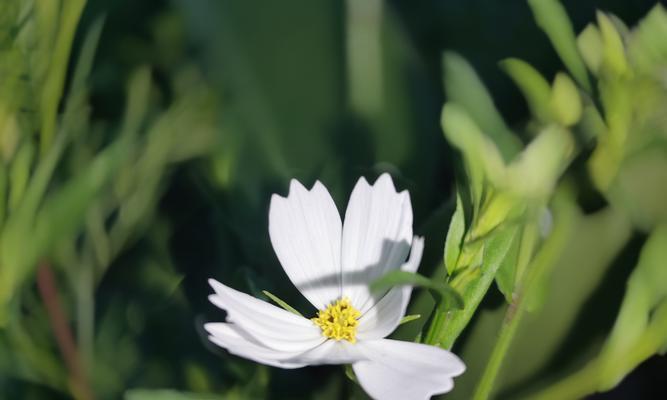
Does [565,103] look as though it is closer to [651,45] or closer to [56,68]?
[651,45]

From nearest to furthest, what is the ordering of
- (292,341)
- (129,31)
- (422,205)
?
(292,341) → (422,205) → (129,31)

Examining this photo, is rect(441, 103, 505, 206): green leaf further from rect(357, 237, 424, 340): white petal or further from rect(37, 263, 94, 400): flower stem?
rect(37, 263, 94, 400): flower stem

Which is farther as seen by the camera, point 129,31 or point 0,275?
point 129,31

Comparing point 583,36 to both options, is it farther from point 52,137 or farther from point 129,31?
point 129,31

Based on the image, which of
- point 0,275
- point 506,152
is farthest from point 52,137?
point 506,152

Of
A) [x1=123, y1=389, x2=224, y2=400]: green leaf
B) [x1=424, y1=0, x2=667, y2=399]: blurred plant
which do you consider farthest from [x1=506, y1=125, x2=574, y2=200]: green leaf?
[x1=123, y1=389, x2=224, y2=400]: green leaf

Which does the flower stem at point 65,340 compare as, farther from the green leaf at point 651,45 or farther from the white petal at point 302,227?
the green leaf at point 651,45
